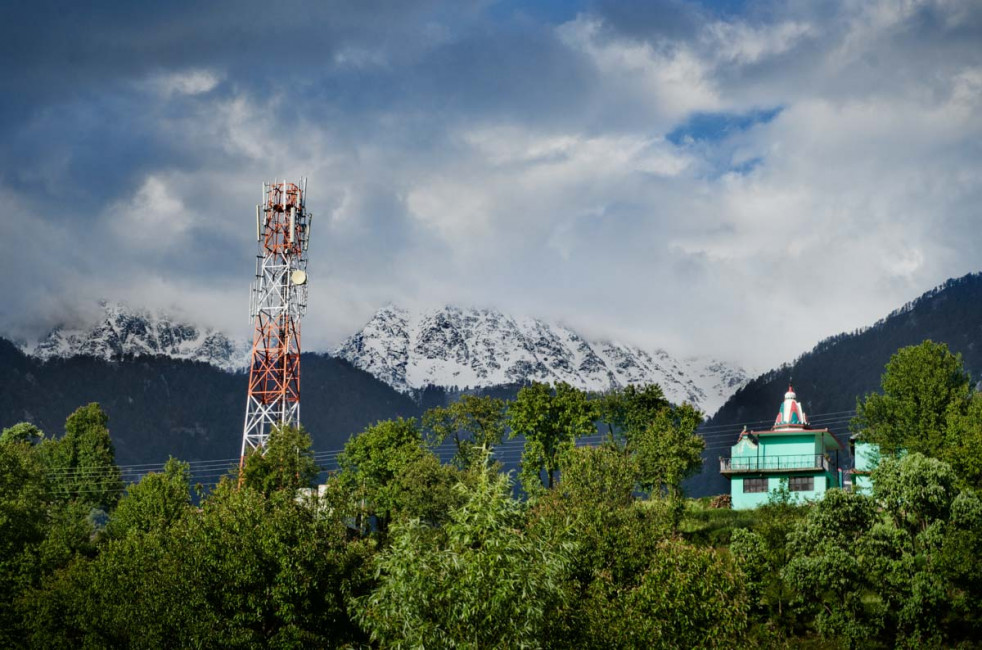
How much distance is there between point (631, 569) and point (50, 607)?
128 ft

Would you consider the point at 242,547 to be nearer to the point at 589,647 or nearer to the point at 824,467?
the point at 589,647

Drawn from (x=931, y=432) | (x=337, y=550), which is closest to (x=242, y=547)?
(x=337, y=550)

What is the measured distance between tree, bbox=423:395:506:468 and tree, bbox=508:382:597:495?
12.6ft

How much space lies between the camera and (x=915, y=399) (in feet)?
309

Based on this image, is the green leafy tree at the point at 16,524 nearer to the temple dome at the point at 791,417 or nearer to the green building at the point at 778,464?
the green building at the point at 778,464

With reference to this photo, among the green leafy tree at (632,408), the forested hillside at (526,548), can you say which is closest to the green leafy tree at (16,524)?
the forested hillside at (526,548)

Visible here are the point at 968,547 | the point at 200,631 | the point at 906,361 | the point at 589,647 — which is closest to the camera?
the point at 589,647

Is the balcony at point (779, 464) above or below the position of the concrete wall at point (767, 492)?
above

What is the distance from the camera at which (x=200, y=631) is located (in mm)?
59000

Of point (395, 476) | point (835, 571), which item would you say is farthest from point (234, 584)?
point (395, 476)

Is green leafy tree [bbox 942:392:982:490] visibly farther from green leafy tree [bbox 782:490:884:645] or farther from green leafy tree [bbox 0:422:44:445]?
green leafy tree [bbox 0:422:44:445]

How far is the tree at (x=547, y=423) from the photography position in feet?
329

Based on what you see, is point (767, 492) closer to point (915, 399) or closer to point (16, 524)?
point (915, 399)

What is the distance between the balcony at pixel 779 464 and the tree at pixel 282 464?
37785 mm
